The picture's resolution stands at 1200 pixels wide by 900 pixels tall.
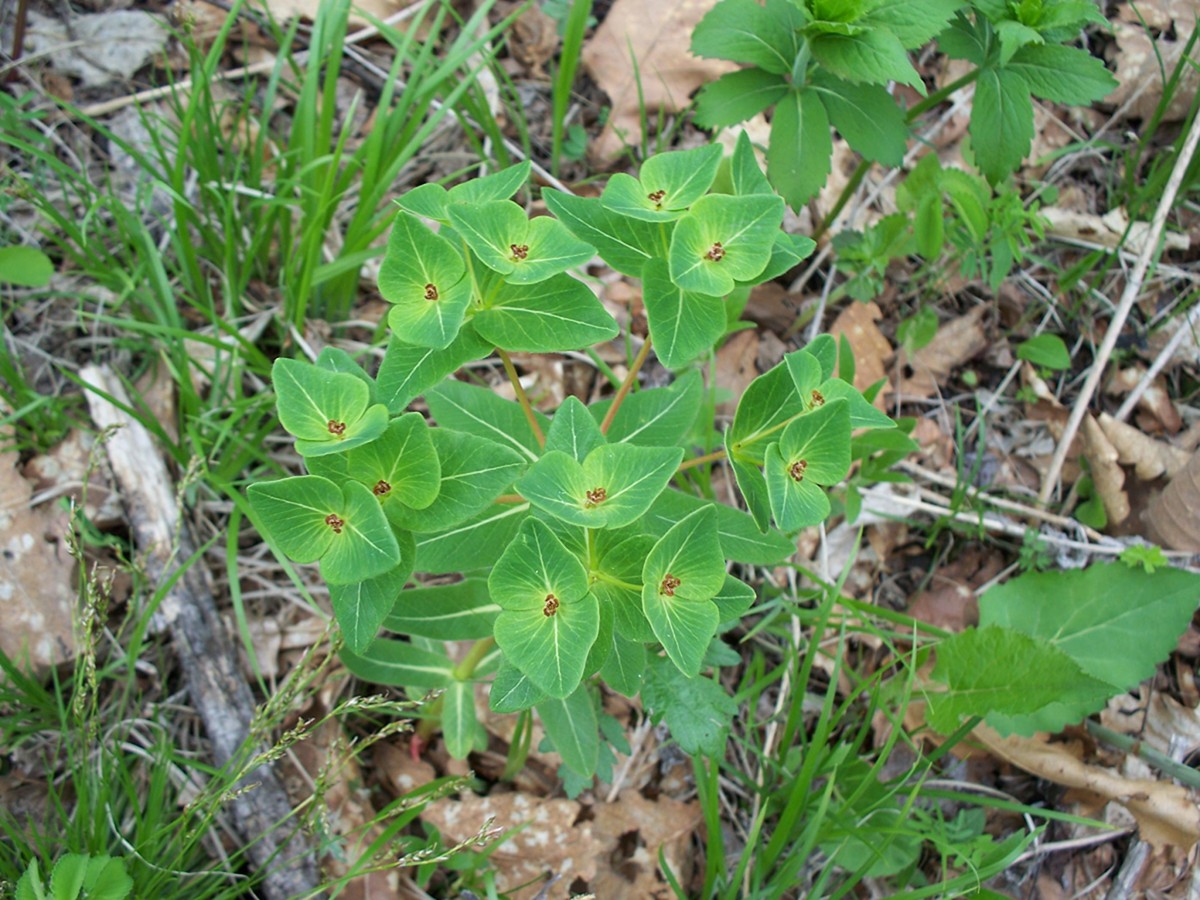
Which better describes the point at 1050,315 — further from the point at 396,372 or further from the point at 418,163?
the point at 396,372

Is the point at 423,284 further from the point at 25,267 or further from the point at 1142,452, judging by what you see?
the point at 1142,452

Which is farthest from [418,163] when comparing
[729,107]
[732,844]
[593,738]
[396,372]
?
[732,844]

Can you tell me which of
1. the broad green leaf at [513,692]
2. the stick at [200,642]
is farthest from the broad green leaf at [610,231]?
the stick at [200,642]

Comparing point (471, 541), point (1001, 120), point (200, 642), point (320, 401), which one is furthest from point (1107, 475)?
point (200, 642)

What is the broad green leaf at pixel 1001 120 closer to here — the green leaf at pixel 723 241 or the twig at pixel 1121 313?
the twig at pixel 1121 313

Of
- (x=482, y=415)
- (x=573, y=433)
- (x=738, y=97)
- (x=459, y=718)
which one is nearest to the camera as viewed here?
(x=573, y=433)
